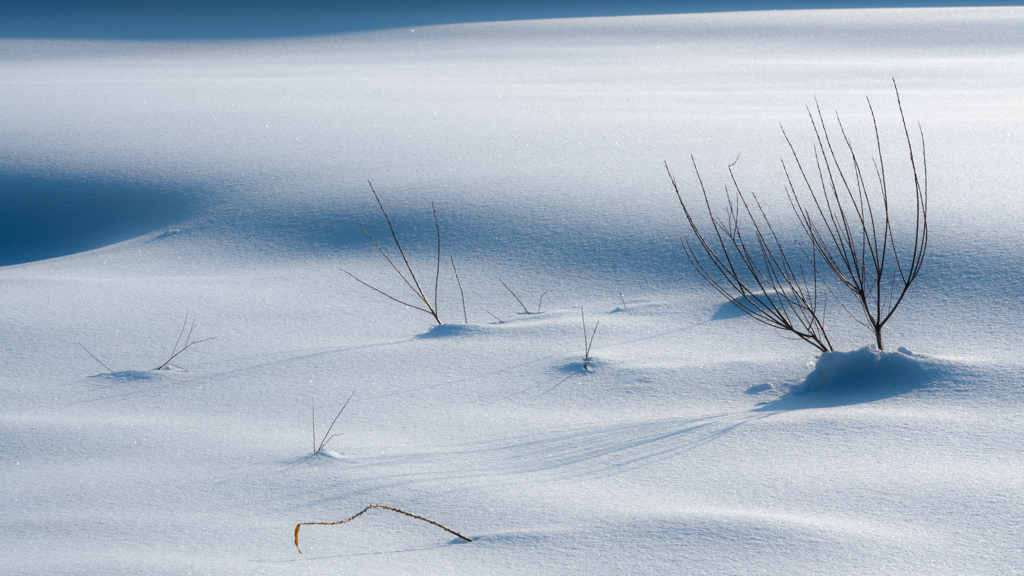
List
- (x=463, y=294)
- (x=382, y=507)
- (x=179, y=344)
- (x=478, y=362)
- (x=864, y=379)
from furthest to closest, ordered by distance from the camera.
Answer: (x=463, y=294) → (x=179, y=344) → (x=478, y=362) → (x=864, y=379) → (x=382, y=507)

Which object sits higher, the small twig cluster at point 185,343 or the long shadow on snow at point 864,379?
the small twig cluster at point 185,343

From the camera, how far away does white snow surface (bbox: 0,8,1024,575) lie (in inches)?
64.2

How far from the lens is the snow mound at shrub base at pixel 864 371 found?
230 cm

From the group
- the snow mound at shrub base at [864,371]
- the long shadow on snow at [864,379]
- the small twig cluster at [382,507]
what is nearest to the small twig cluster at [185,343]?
the small twig cluster at [382,507]

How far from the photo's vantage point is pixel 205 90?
25.7 feet

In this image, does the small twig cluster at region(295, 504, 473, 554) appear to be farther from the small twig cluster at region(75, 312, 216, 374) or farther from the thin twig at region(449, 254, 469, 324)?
the thin twig at region(449, 254, 469, 324)

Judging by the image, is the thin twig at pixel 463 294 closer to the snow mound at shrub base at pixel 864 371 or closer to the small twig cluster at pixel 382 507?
the snow mound at shrub base at pixel 864 371

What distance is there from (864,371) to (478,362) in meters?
1.12

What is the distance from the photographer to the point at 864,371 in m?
2.35

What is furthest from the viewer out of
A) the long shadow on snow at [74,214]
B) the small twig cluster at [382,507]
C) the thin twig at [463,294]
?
the long shadow on snow at [74,214]

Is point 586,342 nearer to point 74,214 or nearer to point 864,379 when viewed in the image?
point 864,379

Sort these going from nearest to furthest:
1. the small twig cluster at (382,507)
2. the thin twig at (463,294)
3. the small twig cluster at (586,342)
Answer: the small twig cluster at (382,507) < the small twig cluster at (586,342) < the thin twig at (463,294)

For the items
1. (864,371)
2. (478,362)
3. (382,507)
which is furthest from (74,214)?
(864,371)

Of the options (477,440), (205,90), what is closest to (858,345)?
→ (477,440)
